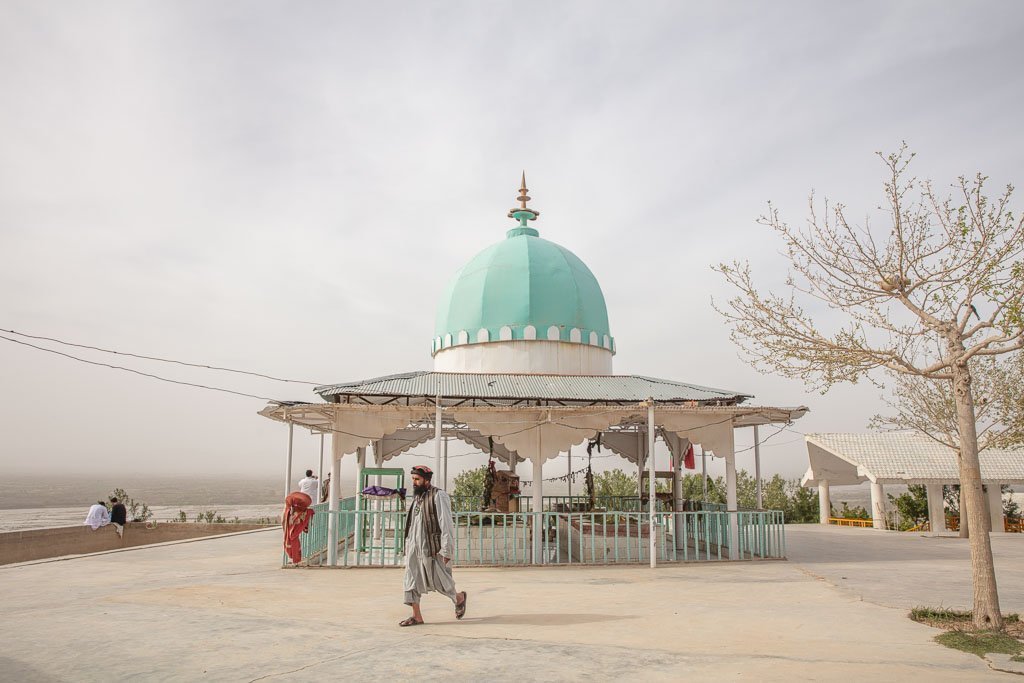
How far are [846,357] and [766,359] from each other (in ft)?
3.02

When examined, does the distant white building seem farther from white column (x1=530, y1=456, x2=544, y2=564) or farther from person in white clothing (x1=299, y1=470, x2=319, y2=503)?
person in white clothing (x1=299, y1=470, x2=319, y2=503)

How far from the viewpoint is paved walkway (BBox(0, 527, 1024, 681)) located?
6078mm

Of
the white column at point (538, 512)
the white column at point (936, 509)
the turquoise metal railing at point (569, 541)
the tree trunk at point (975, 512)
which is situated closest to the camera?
the tree trunk at point (975, 512)

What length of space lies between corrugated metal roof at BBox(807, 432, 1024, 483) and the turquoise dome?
38.7ft

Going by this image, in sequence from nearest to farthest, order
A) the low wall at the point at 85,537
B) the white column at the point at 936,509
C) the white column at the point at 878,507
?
the low wall at the point at 85,537 < the white column at the point at 936,509 < the white column at the point at 878,507

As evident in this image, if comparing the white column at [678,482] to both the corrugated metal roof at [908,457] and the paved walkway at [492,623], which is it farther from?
the corrugated metal roof at [908,457]

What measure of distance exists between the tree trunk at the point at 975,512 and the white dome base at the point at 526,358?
9.54 metres

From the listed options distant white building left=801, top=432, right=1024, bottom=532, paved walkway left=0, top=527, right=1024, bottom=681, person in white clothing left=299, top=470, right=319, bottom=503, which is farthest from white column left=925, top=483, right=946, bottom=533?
person in white clothing left=299, top=470, right=319, bottom=503

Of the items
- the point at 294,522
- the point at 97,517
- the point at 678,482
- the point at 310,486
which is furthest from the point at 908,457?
the point at 97,517

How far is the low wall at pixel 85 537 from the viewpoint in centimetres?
1531

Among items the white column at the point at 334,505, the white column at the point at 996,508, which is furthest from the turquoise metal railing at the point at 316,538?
the white column at the point at 996,508

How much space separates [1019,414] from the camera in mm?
19578

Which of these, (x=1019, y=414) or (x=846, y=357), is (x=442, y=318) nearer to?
(x=846, y=357)

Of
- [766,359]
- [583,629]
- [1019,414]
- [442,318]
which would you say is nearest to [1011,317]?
[766,359]
